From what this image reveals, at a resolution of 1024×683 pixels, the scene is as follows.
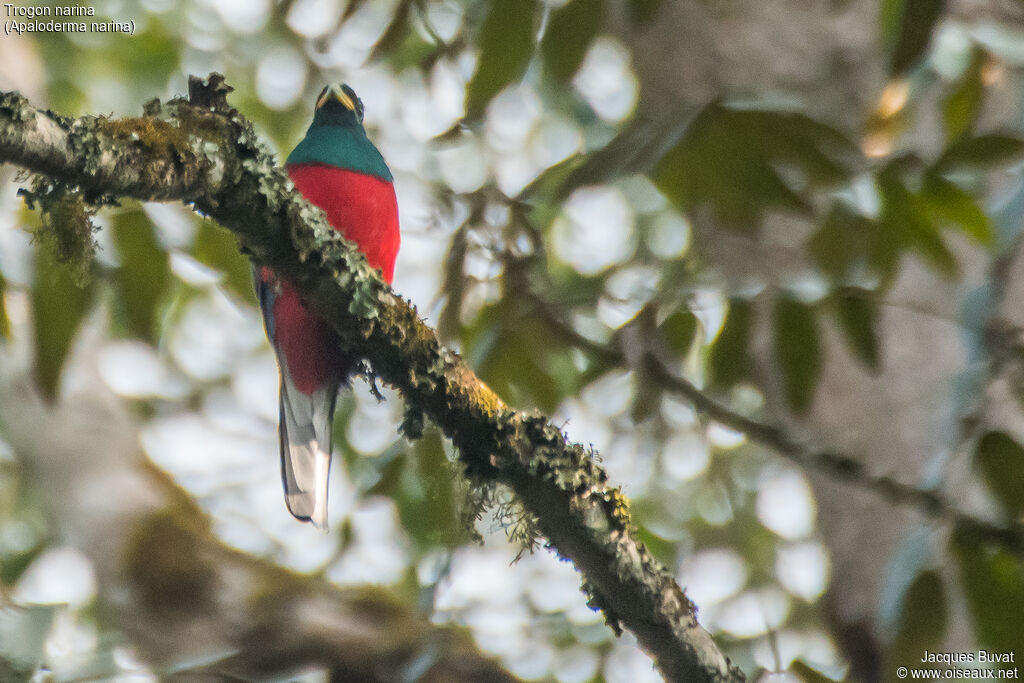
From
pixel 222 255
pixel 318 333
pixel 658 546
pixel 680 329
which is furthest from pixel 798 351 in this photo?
pixel 658 546

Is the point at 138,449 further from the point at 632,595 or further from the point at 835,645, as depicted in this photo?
the point at 835,645

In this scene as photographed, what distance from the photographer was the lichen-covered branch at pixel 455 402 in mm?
1615

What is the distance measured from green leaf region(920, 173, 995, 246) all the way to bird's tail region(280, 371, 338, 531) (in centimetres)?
185

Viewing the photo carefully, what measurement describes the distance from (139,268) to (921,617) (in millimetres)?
2035

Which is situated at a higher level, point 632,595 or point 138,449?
point 138,449

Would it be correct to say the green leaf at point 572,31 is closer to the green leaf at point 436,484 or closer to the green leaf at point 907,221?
the green leaf at point 907,221

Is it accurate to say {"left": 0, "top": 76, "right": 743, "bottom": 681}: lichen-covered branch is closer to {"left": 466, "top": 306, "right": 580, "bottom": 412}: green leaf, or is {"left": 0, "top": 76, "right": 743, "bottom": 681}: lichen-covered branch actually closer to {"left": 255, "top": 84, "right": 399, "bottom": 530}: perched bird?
{"left": 466, "top": 306, "right": 580, "bottom": 412}: green leaf

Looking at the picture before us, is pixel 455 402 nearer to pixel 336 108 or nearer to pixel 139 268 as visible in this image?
pixel 139 268

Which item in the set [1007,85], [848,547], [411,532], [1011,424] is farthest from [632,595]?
[1007,85]

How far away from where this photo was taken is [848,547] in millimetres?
3420

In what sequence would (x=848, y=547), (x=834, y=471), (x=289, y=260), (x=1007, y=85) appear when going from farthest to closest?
(x=1007, y=85) → (x=848, y=547) → (x=834, y=471) → (x=289, y=260)

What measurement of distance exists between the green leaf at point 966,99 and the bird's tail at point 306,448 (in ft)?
6.62

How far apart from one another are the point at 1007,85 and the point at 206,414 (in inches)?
174

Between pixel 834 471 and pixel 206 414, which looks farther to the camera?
pixel 206 414
